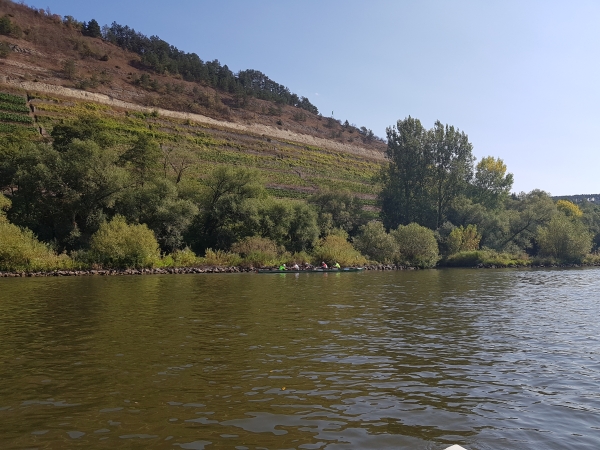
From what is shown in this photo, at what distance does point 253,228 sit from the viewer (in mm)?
50906

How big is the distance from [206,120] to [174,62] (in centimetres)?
3469

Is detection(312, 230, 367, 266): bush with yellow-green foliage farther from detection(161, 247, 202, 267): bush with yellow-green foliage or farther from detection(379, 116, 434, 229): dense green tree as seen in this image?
detection(379, 116, 434, 229): dense green tree

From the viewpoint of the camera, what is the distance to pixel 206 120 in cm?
9788

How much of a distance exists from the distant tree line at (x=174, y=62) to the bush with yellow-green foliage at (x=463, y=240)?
260ft

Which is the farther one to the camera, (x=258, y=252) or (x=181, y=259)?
(x=258, y=252)

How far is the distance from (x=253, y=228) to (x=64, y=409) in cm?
4372

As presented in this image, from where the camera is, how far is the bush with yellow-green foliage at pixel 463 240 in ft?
207

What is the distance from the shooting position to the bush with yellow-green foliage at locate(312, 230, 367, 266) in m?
50.0

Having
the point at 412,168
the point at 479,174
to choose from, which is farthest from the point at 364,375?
the point at 479,174

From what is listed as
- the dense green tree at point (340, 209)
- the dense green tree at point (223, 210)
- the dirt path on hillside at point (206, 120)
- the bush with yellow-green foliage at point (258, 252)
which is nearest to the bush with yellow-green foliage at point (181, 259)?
the bush with yellow-green foliage at point (258, 252)

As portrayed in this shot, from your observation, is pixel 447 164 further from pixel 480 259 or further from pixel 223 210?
pixel 223 210

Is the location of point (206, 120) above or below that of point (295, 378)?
above

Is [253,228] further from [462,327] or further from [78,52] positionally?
[78,52]

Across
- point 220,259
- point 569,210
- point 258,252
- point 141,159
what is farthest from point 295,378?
point 569,210
